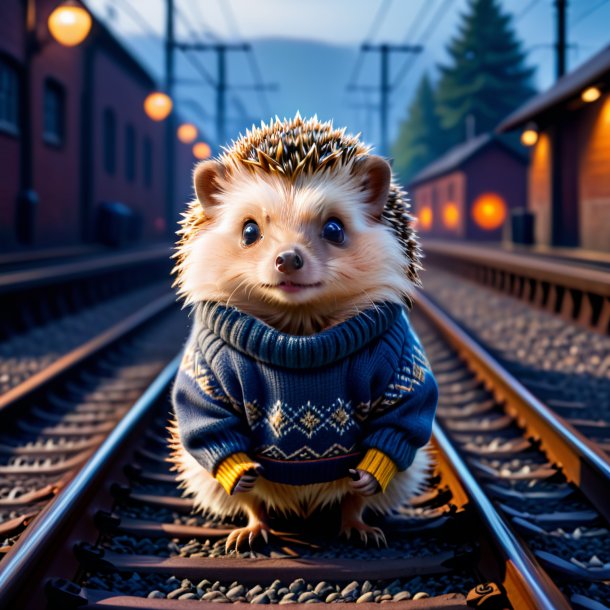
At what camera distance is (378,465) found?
105 inches

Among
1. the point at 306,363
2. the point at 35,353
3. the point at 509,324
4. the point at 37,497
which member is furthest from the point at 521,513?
the point at 509,324

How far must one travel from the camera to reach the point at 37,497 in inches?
138

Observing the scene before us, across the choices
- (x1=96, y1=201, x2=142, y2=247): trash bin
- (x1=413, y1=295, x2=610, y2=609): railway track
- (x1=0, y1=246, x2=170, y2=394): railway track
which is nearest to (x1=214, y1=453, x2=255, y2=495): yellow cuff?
(x1=413, y1=295, x2=610, y2=609): railway track

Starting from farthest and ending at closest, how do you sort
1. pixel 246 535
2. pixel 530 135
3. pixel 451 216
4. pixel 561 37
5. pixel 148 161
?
pixel 451 216 → pixel 148 161 → pixel 530 135 → pixel 561 37 → pixel 246 535

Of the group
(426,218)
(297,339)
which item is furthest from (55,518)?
(426,218)

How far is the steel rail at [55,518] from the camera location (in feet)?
7.86

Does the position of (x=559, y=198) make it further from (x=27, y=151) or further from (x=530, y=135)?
(x=27, y=151)

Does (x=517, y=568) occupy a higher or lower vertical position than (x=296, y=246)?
lower

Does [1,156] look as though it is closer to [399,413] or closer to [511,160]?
[399,413]

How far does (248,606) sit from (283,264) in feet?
3.49

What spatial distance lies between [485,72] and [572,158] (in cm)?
2804

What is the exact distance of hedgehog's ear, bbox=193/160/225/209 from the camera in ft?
8.73

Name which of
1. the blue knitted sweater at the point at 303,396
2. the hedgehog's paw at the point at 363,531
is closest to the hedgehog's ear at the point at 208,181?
the blue knitted sweater at the point at 303,396

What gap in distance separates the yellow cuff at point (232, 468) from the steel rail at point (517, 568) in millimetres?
877
